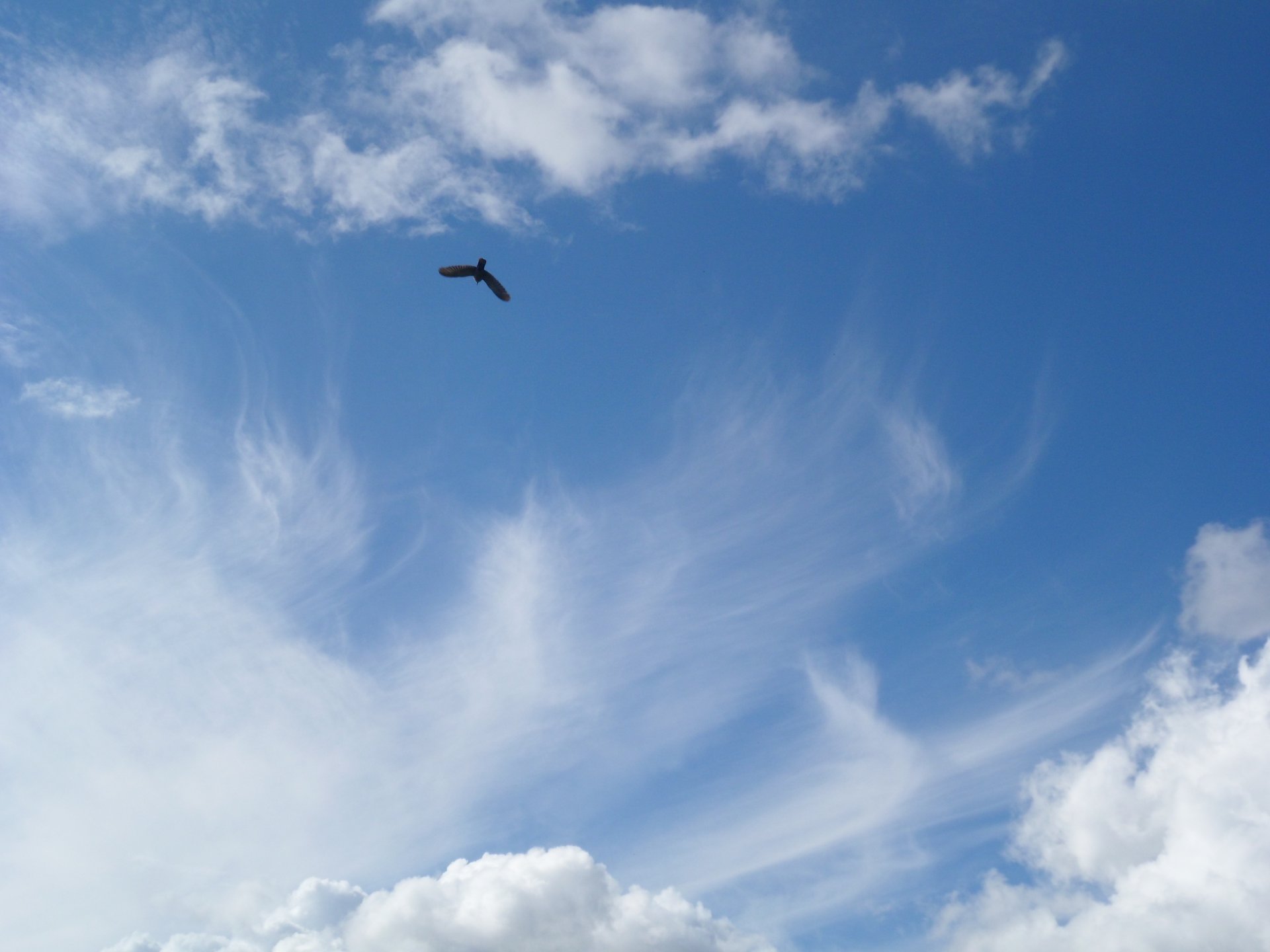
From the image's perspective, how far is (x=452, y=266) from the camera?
101m

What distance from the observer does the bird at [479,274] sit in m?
101

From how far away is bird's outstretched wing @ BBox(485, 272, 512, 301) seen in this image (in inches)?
4040

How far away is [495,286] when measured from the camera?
103 m

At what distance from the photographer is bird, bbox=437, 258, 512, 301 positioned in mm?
101188

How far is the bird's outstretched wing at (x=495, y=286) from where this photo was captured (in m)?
103

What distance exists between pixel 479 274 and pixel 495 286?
2.41 meters

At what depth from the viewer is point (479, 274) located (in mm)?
102688
